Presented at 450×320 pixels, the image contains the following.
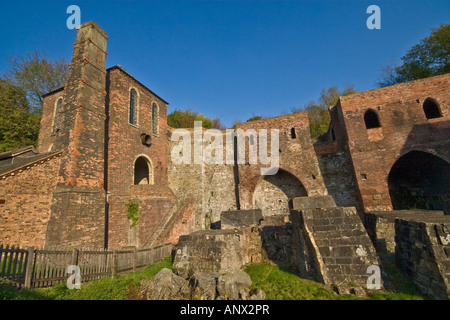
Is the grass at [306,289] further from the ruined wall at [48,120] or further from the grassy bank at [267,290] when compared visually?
the ruined wall at [48,120]

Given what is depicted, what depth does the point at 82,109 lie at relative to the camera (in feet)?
30.4

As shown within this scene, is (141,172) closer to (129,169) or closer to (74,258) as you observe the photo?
(129,169)

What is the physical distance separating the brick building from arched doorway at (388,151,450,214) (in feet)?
0.21

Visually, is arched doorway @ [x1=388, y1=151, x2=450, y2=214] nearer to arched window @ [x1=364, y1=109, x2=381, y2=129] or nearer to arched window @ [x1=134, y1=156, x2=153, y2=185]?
arched window @ [x1=364, y1=109, x2=381, y2=129]

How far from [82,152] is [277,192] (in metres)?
12.2

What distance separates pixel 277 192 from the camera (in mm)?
14445

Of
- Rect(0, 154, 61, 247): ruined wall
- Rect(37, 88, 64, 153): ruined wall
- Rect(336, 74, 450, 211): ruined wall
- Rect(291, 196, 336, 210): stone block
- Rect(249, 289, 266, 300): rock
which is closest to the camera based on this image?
Rect(249, 289, 266, 300): rock

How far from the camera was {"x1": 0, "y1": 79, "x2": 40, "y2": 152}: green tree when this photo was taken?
17094 mm

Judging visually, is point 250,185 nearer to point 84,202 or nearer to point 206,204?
point 206,204

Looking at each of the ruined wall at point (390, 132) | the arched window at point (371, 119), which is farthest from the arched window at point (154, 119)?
the arched window at point (371, 119)

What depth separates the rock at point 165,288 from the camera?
15.3ft

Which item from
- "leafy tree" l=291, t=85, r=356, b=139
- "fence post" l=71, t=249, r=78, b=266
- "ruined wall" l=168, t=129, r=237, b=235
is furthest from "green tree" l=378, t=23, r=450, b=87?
"fence post" l=71, t=249, r=78, b=266
